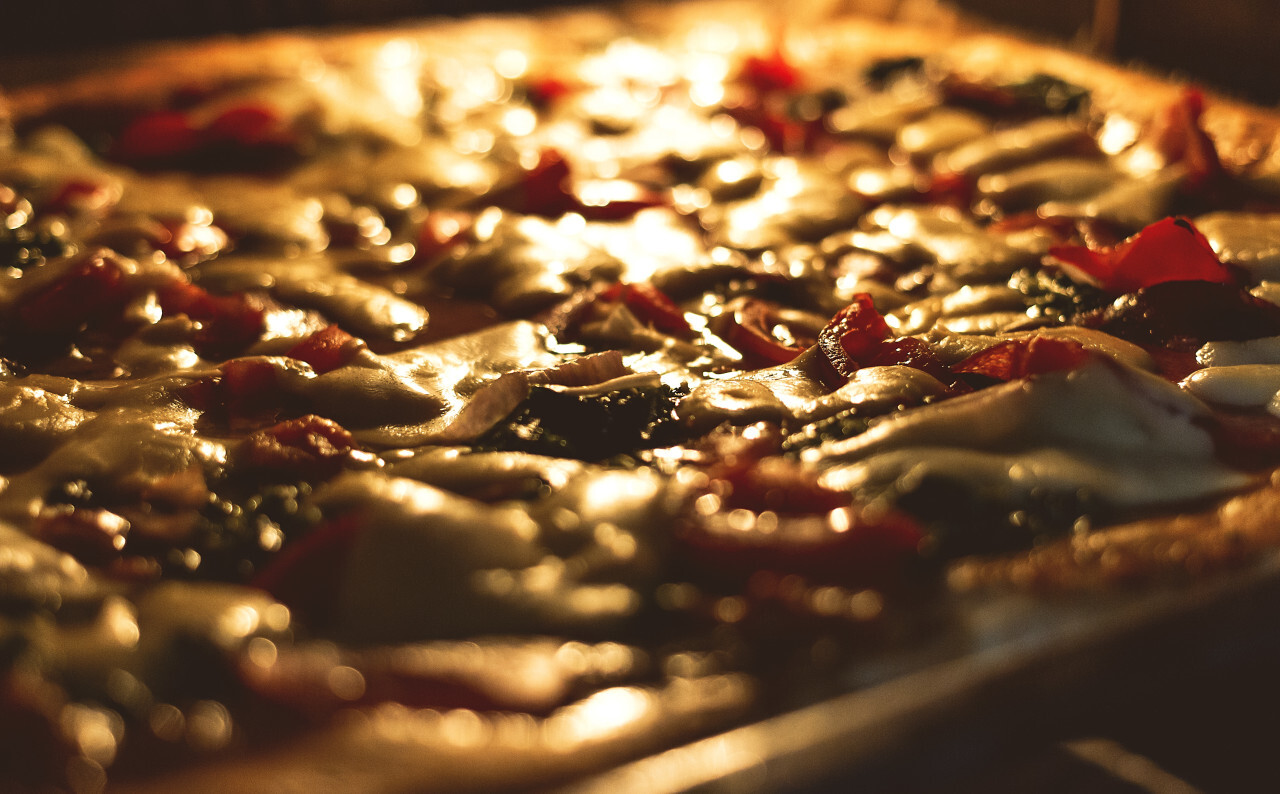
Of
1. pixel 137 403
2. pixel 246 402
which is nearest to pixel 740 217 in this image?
pixel 246 402

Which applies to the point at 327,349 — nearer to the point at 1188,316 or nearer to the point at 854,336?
the point at 854,336

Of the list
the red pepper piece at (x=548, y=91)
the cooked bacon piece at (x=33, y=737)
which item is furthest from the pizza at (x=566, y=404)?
the red pepper piece at (x=548, y=91)

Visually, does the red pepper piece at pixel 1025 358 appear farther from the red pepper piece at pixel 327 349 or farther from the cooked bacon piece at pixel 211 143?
the cooked bacon piece at pixel 211 143

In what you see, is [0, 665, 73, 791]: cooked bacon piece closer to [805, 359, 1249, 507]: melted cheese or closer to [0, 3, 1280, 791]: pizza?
[0, 3, 1280, 791]: pizza

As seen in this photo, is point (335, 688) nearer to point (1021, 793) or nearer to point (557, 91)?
A: point (1021, 793)

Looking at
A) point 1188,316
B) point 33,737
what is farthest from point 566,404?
point 1188,316

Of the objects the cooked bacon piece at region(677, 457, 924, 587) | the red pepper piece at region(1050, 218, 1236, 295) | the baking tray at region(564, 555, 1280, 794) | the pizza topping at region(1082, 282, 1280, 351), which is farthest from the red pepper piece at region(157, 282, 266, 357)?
the red pepper piece at region(1050, 218, 1236, 295)
